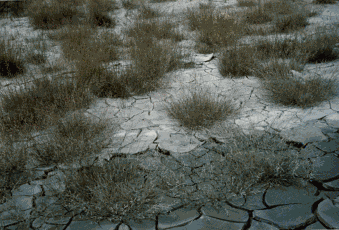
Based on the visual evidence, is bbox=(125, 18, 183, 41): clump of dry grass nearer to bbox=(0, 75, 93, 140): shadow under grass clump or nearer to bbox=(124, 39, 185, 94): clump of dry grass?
bbox=(124, 39, 185, 94): clump of dry grass

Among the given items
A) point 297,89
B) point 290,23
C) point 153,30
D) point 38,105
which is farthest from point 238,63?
point 38,105

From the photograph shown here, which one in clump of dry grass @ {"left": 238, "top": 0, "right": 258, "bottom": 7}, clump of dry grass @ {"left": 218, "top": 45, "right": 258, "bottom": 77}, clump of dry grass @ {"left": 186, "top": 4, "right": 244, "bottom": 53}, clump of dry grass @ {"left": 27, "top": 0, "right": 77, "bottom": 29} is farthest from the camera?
clump of dry grass @ {"left": 238, "top": 0, "right": 258, "bottom": 7}

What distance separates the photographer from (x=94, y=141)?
2.89 metres

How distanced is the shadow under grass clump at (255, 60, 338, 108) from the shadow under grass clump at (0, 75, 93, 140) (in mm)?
2519

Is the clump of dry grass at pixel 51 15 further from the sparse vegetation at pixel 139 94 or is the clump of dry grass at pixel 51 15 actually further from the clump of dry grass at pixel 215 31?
the clump of dry grass at pixel 215 31

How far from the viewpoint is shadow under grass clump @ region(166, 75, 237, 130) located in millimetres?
3158

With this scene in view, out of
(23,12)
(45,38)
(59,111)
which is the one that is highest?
(23,12)

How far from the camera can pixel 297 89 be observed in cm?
344

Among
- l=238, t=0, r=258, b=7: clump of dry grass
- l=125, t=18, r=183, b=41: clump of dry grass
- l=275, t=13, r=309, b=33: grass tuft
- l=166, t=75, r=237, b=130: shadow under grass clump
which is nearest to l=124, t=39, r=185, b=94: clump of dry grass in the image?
l=166, t=75, r=237, b=130: shadow under grass clump

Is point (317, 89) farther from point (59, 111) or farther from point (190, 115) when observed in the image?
point (59, 111)

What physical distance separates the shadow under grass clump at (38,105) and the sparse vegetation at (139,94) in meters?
0.01

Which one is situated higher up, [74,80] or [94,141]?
[74,80]

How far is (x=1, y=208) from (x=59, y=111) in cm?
154

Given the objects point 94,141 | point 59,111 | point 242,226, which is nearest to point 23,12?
point 59,111
